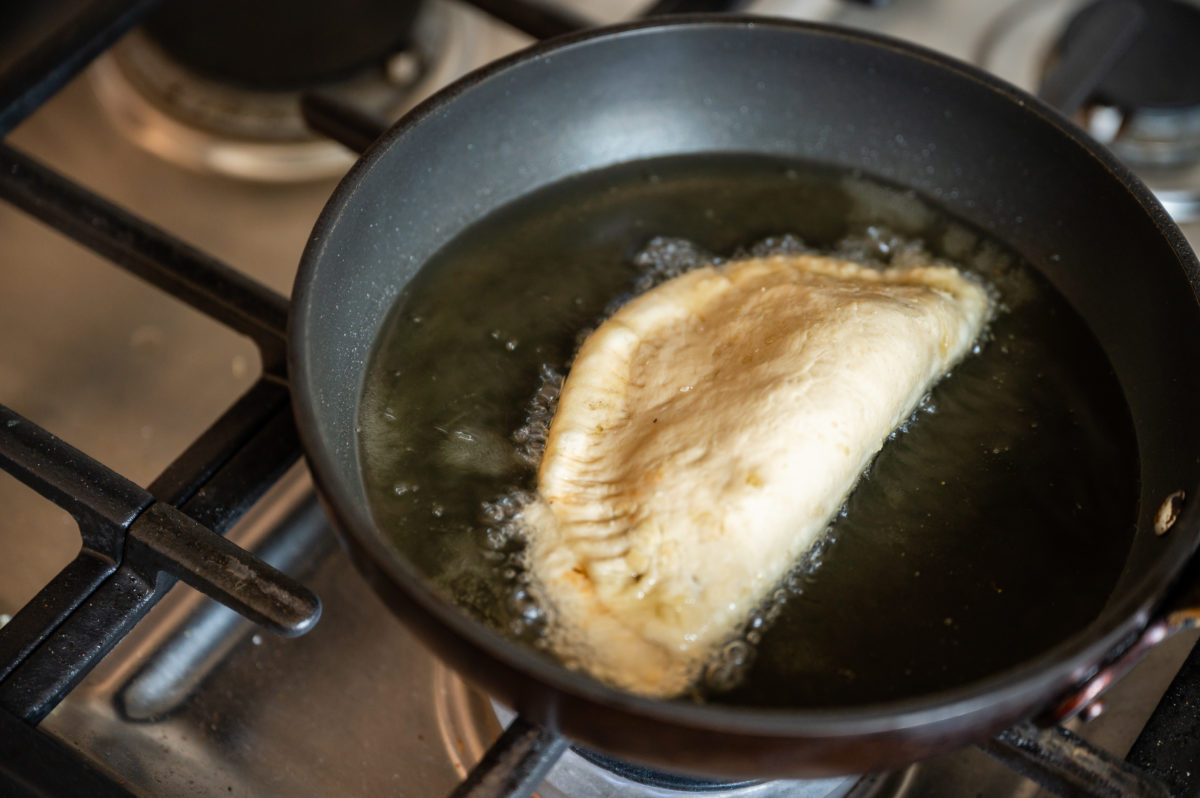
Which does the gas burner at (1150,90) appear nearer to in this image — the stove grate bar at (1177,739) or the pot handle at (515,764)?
the stove grate bar at (1177,739)

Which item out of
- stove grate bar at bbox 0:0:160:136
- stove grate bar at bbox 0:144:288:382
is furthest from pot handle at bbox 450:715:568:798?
stove grate bar at bbox 0:0:160:136

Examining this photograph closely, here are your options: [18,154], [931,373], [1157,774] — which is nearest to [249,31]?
[18,154]

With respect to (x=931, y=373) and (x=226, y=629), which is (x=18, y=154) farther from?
(x=931, y=373)

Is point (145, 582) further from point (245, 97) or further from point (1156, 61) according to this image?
point (1156, 61)

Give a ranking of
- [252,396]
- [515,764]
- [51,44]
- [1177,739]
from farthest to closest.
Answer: [51,44]
[252,396]
[1177,739]
[515,764]

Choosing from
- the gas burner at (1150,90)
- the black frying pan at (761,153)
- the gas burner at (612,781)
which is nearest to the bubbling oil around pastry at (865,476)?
the black frying pan at (761,153)

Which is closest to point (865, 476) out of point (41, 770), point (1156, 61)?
point (41, 770)
